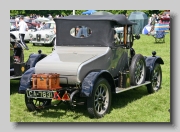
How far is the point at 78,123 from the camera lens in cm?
761

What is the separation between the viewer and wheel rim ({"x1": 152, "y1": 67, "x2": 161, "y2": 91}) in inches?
414

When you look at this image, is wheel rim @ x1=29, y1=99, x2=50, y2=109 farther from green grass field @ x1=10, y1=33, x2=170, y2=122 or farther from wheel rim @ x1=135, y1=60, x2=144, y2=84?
wheel rim @ x1=135, y1=60, x2=144, y2=84

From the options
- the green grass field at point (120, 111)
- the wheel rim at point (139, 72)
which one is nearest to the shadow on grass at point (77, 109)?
the green grass field at point (120, 111)

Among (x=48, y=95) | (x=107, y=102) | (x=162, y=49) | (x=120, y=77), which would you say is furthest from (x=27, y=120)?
(x=162, y=49)

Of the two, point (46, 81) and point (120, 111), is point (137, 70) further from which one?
point (46, 81)

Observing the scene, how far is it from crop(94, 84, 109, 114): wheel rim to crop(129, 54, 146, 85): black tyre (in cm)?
136

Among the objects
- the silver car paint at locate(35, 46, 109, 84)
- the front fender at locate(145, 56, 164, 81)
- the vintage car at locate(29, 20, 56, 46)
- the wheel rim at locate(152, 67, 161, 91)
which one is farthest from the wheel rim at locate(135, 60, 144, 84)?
the vintage car at locate(29, 20, 56, 46)

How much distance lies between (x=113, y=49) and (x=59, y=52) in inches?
47.8

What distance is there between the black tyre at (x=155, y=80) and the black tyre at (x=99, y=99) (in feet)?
7.81

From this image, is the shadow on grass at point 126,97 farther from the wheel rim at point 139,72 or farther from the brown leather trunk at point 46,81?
the brown leather trunk at point 46,81

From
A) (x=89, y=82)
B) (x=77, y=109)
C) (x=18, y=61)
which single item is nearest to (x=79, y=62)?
(x=89, y=82)

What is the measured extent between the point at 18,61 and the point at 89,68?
377cm

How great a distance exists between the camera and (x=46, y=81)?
7.52 m

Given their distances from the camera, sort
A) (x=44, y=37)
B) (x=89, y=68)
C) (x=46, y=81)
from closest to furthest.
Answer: (x=46, y=81), (x=89, y=68), (x=44, y=37)
